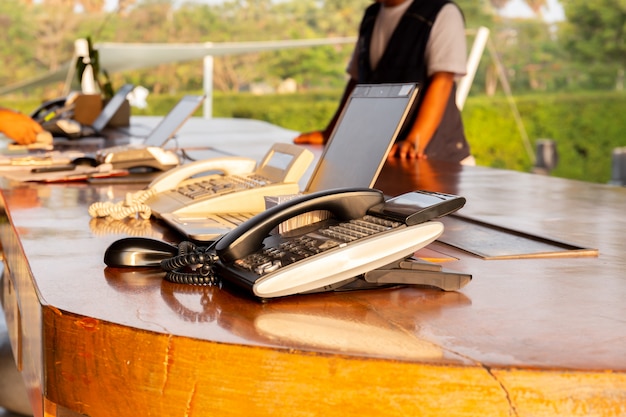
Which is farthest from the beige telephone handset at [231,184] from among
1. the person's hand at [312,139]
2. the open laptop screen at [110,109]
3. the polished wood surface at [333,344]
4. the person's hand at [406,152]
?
the open laptop screen at [110,109]

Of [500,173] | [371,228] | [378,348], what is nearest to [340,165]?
[371,228]

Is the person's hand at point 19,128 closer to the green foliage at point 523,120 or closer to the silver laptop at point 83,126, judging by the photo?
the silver laptop at point 83,126

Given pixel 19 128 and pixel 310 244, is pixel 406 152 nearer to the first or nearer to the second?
pixel 19 128

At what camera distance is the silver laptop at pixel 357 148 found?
1351 mm

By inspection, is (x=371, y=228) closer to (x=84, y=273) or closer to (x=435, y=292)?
(x=435, y=292)

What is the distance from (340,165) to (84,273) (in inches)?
20.9

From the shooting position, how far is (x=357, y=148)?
1467 millimetres

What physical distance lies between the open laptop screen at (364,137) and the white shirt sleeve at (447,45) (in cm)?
136

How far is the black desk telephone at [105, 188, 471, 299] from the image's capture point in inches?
36.9

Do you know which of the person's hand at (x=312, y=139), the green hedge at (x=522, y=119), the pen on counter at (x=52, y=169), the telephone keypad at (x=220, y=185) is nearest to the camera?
the telephone keypad at (x=220, y=185)

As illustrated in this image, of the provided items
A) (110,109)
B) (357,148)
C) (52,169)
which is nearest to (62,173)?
(52,169)

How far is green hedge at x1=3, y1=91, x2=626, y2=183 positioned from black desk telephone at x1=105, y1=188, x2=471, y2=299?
12725 mm

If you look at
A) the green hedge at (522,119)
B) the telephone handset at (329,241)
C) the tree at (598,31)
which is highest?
the telephone handset at (329,241)

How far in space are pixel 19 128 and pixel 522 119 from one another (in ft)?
40.0
